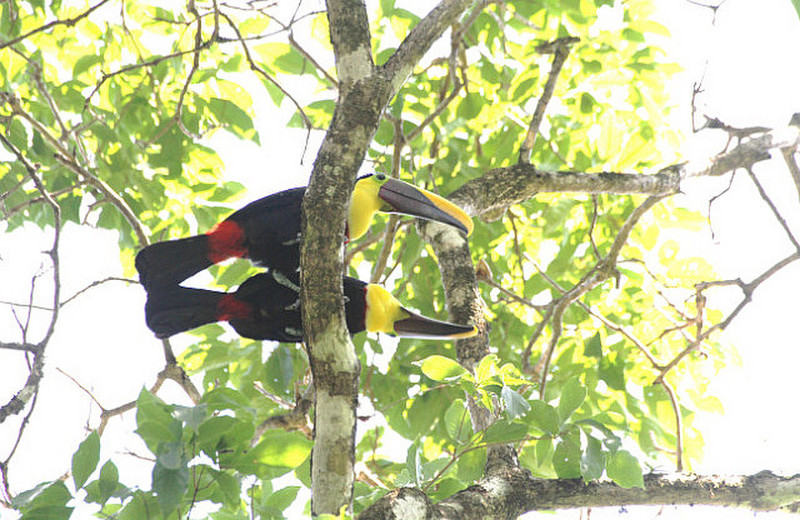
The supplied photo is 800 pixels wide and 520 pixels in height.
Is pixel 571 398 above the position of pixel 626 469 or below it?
above

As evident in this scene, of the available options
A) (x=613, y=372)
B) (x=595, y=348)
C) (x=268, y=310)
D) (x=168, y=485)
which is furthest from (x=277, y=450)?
(x=613, y=372)

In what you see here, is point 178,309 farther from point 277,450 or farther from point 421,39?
point 421,39

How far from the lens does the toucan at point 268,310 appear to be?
293cm

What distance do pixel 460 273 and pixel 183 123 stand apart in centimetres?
168

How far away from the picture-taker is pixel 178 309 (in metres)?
2.96

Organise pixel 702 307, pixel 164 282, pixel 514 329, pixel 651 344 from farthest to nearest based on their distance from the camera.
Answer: pixel 514 329, pixel 651 344, pixel 702 307, pixel 164 282

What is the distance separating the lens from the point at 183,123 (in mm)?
3822

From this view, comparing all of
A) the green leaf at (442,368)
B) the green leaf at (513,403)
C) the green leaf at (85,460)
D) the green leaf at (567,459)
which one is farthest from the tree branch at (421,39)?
the green leaf at (85,460)

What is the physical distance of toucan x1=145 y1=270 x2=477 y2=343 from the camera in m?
2.93

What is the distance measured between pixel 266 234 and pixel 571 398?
4.21 feet

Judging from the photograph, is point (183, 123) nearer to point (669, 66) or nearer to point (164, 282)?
point (164, 282)

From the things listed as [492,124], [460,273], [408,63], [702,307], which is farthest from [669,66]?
[408,63]

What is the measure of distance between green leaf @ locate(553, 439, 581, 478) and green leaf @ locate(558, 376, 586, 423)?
8 cm

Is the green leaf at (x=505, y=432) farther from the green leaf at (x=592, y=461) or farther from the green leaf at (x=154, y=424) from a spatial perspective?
the green leaf at (x=154, y=424)
